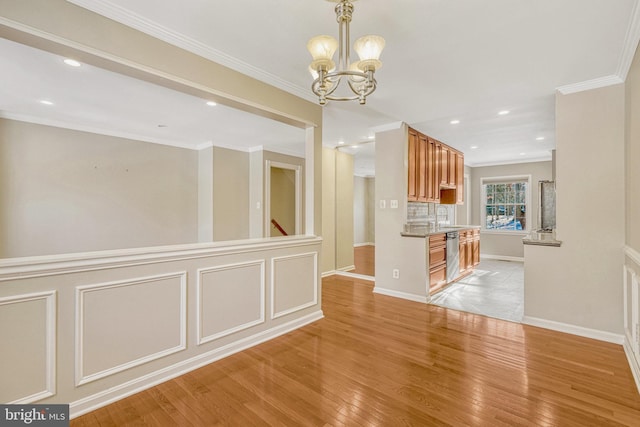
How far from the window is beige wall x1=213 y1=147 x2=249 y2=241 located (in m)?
6.16

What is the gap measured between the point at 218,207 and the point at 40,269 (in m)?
3.84

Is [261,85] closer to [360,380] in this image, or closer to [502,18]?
[502,18]

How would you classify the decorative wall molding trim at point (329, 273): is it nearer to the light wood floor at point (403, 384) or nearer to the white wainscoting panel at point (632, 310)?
the light wood floor at point (403, 384)

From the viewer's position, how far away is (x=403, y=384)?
2.05 metres

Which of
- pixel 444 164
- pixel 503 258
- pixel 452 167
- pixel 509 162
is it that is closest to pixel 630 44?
pixel 444 164

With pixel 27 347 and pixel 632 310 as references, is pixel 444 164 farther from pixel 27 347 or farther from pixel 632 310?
pixel 27 347

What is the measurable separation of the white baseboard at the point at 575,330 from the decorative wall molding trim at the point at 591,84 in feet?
7.90

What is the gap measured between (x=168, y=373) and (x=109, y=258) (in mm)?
978

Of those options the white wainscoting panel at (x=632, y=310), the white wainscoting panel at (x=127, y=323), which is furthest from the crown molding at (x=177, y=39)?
the white wainscoting panel at (x=632, y=310)

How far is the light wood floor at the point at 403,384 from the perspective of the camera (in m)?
1.73

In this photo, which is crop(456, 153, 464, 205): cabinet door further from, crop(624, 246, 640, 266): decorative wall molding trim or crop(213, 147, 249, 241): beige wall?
crop(213, 147, 249, 241): beige wall

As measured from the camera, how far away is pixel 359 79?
1.70 metres

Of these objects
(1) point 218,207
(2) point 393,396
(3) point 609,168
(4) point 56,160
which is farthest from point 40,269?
(3) point 609,168

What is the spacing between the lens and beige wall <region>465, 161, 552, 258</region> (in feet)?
22.5
